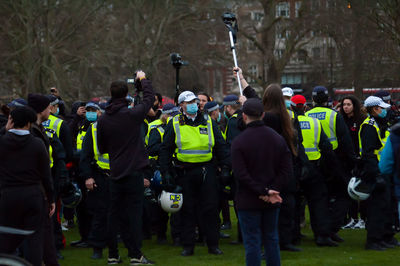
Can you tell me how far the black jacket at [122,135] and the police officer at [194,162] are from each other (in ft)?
2.81

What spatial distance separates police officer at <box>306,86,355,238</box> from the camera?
1124 centimetres

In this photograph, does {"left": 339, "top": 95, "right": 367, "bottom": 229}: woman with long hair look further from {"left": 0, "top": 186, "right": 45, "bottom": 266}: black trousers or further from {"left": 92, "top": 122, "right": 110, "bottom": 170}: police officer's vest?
{"left": 0, "top": 186, "right": 45, "bottom": 266}: black trousers

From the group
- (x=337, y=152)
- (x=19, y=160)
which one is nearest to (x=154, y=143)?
(x=337, y=152)

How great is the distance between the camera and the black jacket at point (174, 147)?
1027 cm

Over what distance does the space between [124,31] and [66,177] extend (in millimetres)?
30187

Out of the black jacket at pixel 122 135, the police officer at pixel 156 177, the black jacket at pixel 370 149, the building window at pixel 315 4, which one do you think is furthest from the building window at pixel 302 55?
Answer: the black jacket at pixel 122 135

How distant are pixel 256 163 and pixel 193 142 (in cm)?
255

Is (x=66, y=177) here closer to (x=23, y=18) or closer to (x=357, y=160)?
(x=357, y=160)

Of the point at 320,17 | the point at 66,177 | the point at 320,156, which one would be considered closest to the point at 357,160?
the point at 320,156

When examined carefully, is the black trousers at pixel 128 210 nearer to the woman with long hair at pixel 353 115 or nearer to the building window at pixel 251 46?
the woman with long hair at pixel 353 115

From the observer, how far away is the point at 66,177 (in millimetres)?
9898

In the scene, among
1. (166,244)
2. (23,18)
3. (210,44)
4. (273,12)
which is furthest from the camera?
(210,44)

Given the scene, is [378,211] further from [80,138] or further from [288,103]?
[80,138]

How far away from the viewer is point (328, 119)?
11289 millimetres
